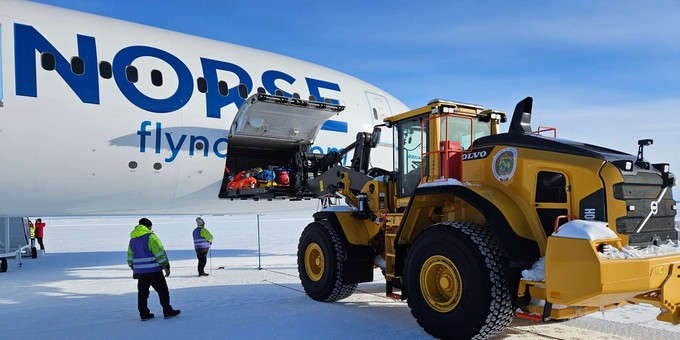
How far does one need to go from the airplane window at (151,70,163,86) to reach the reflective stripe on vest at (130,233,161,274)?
3.82 m

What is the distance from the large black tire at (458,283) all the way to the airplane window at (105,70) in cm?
646

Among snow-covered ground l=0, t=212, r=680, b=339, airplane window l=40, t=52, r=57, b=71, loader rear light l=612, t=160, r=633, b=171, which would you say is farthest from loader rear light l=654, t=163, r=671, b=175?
airplane window l=40, t=52, r=57, b=71

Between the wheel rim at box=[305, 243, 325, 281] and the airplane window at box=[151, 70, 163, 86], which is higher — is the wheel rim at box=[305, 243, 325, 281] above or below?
below

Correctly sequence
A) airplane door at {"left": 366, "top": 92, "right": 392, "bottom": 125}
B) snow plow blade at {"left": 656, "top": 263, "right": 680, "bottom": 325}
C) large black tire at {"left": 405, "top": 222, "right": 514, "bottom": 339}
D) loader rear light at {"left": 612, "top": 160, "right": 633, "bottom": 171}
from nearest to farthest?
snow plow blade at {"left": 656, "top": 263, "right": 680, "bottom": 325} → loader rear light at {"left": 612, "top": 160, "right": 633, "bottom": 171} → large black tire at {"left": 405, "top": 222, "right": 514, "bottom": 339} → airplane door at {"left": 366, "top": 92, "right": 392, "bottom": 125}

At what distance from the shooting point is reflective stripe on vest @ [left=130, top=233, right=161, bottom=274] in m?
7.04

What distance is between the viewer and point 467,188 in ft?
18.3

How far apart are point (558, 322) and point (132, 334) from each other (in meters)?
5.28

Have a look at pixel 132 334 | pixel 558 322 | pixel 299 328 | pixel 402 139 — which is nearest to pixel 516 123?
pixel 402 139

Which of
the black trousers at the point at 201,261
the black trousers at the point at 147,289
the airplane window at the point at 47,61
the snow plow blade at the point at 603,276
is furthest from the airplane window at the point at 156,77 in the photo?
the snow plow blade at the point at 603,276

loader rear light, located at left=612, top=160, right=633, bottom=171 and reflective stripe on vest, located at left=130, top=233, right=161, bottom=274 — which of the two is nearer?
loader rear light, located at left=612, top=160, right=633, bottom=171

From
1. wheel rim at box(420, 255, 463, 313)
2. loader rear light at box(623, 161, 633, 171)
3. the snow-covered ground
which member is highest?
loader rear light at box(623, 161, 633, 171)

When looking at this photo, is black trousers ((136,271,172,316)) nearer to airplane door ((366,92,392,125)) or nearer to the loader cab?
the loader cab

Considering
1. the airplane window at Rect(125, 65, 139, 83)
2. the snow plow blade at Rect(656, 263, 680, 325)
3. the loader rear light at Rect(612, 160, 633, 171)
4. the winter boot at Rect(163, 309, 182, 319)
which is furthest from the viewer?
the airplane window at Rect(125, 65, 139, 83)

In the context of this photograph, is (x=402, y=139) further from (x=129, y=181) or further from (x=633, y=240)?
(x=129, y=181)
